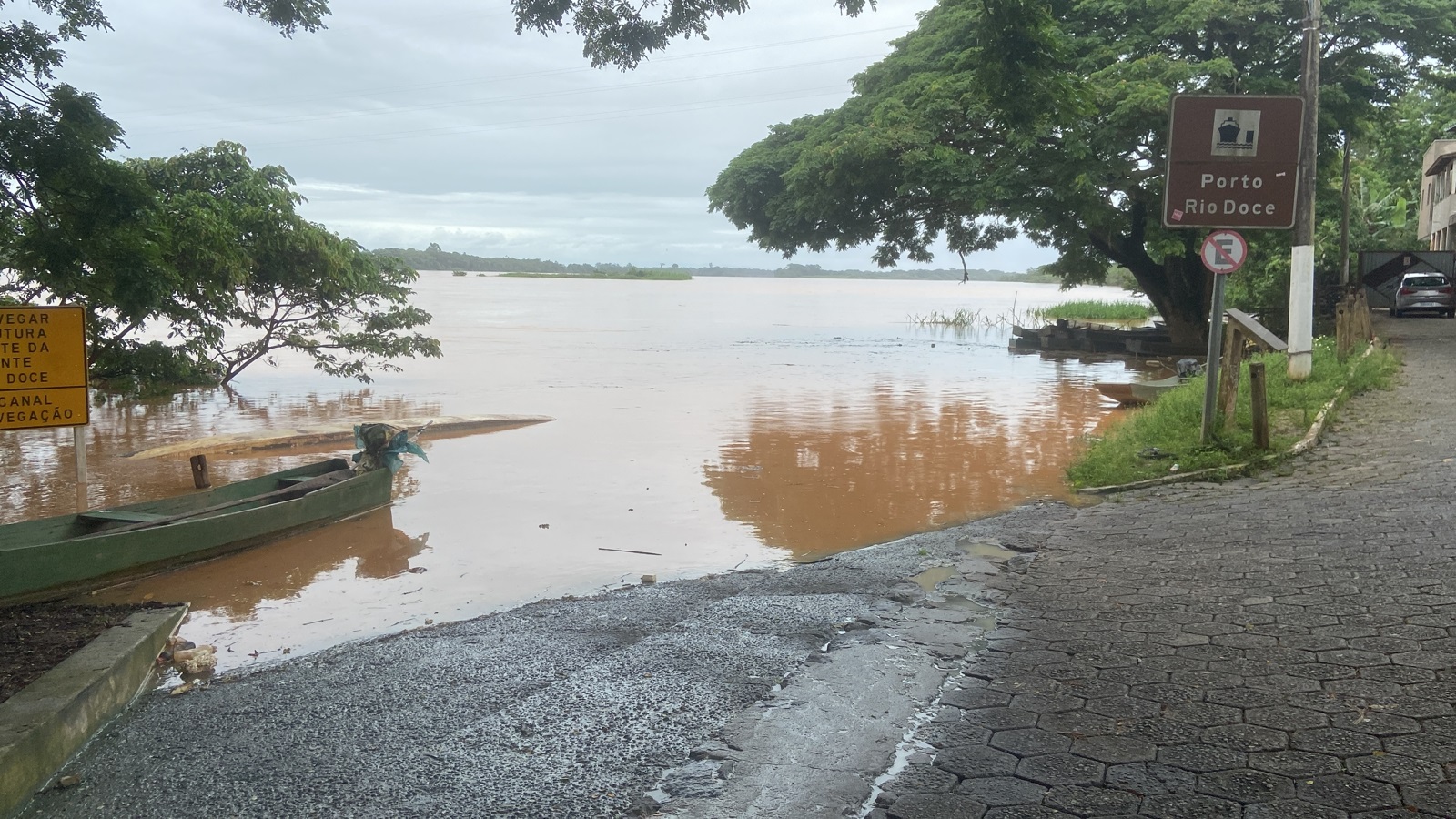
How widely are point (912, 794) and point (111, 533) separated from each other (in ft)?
24.7

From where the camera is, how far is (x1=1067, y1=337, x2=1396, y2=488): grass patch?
1105 centimetres

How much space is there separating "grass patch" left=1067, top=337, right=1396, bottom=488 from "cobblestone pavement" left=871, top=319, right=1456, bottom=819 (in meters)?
2.42

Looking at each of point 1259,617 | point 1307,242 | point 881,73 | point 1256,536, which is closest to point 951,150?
point 881,73

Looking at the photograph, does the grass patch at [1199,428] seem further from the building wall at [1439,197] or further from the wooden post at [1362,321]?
the building wall at [1439,197]

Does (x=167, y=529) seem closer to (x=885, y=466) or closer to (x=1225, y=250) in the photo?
(x=885, y=466)

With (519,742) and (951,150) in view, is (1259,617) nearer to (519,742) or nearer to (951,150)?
(519,742)

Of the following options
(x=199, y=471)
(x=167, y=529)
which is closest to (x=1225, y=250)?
(x=167, y=529)

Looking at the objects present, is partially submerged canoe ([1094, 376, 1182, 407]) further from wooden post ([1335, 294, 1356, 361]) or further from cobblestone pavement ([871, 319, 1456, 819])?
cobblestone pavement ([871, 319, 1456, 819])

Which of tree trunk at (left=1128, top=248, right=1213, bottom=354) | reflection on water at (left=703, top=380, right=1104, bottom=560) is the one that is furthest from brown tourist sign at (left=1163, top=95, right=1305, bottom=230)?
tree trunk at (left=1128, top=248, right=1213, bottom=354)

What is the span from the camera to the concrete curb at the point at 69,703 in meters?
4.44

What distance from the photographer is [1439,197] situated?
1960 inches

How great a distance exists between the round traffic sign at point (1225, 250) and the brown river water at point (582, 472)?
2.92m

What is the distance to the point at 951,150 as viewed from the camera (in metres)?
27.4

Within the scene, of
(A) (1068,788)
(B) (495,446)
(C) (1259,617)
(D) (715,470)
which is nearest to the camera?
(A) (1068,788)
